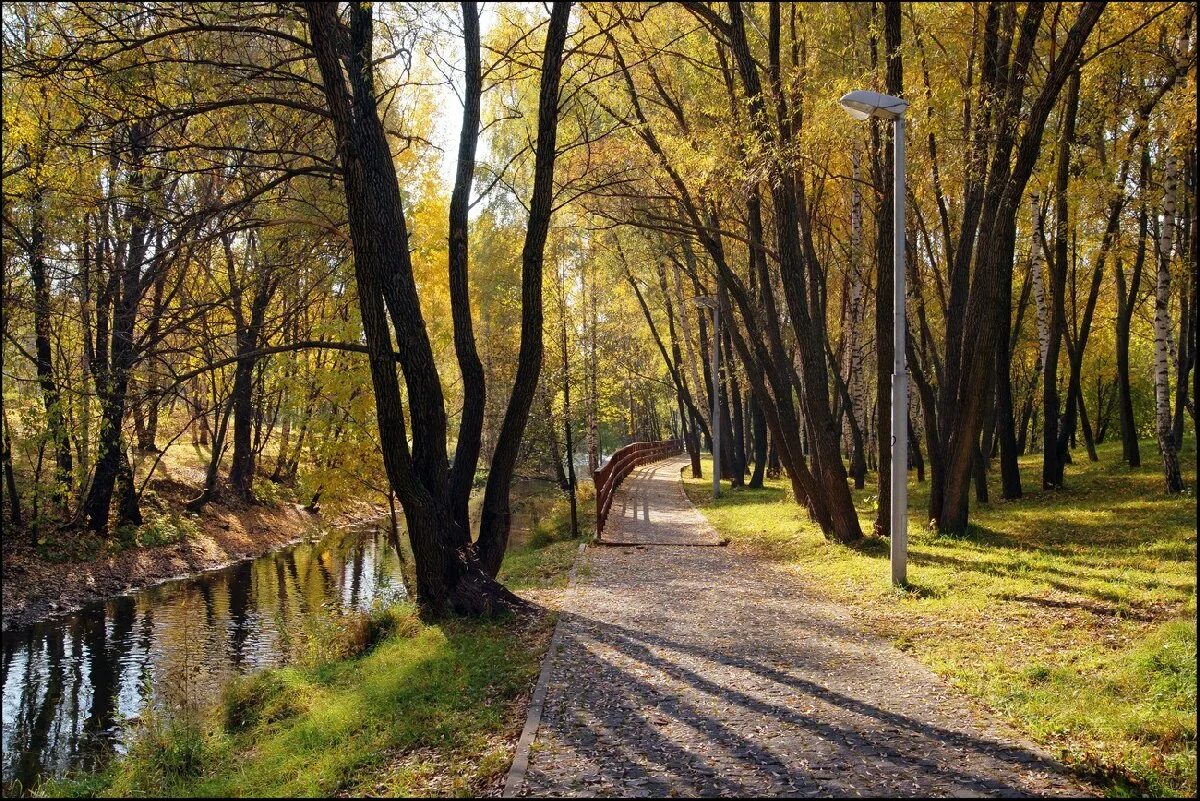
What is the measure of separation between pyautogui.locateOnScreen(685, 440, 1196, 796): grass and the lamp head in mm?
5344

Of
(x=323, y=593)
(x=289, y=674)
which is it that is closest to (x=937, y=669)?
(x=289, y=674)

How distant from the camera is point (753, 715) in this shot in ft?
19.8

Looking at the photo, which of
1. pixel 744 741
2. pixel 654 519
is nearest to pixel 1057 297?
pixel 654 519

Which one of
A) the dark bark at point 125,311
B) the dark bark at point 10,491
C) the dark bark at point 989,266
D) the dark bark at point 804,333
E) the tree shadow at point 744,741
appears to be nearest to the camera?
the tree shadow at point 744,741

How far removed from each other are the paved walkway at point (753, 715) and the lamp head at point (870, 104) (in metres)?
5.50

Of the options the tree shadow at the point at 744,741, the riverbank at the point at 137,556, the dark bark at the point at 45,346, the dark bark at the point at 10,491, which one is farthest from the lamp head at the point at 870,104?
the dark bark at the point at 10,491

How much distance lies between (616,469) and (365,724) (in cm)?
1796

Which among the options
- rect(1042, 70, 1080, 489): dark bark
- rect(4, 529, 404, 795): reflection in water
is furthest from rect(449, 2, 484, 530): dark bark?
rect(1042, 70, 1080, 489): dark bark

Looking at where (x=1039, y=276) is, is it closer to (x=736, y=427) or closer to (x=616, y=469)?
(x=616, y=469)

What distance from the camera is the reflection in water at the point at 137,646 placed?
8.42 m

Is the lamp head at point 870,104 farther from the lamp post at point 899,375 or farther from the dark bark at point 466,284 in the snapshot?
the dark bark at point 466,284

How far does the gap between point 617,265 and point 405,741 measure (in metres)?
21.4

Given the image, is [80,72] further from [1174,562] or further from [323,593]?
[1174,562]

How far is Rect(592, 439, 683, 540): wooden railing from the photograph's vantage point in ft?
55.6
